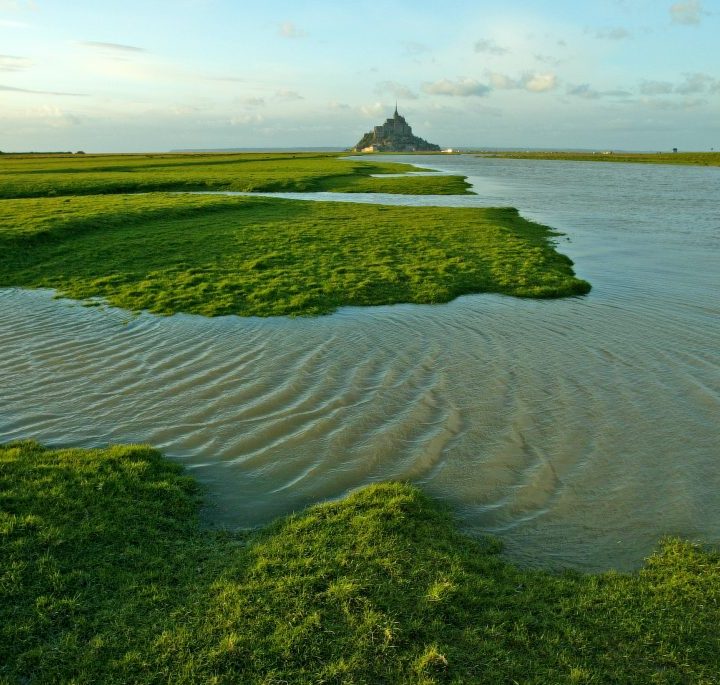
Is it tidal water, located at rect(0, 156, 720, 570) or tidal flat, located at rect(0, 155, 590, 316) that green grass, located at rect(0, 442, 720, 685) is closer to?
tidal water, located at rect(0, 156, 720, 570)

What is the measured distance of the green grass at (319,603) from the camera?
5.44m

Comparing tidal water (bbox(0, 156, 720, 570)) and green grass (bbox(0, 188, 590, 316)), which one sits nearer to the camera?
tidal water (bbox(0, 156, 720, 570))

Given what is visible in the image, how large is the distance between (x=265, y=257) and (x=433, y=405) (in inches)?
596

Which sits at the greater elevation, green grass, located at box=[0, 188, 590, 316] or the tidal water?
green grass, located at box=[0, 188, 590, 316]

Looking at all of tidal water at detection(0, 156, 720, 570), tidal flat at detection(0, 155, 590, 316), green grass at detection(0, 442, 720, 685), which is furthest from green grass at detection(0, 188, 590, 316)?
green grass at detection(0, 442, 720, 685)

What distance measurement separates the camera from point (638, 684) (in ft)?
17.6

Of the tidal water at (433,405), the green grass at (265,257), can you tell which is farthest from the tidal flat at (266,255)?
the tidal water at (433,405)

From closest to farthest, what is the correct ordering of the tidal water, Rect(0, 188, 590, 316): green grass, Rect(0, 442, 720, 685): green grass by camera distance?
1. Rect(0, 442, 720, 685): green grass
2. the tidal water
3. Rect(0, 188, 590, 316): green grass

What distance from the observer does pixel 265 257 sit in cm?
2470

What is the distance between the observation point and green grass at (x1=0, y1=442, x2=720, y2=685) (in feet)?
17.9

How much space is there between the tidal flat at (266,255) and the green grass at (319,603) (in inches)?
433

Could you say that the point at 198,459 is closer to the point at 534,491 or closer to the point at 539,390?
the point at 534,491

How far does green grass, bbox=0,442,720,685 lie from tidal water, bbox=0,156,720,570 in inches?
29.6

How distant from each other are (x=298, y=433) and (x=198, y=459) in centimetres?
189
